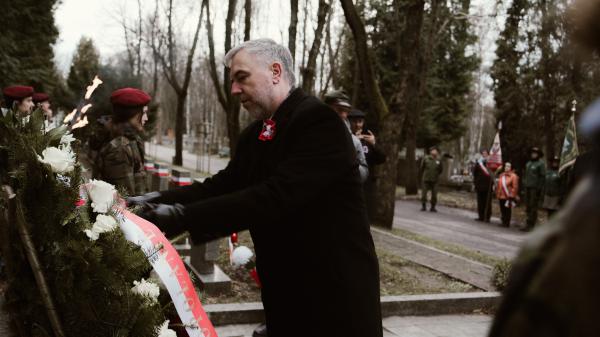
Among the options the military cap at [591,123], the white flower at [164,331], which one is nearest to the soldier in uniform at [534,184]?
the white flower at [164,331]

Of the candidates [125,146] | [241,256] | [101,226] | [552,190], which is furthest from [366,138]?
[552,190]

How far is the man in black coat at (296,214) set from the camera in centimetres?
205

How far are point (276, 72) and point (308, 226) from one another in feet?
2.12

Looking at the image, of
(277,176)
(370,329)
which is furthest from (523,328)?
(370,329)

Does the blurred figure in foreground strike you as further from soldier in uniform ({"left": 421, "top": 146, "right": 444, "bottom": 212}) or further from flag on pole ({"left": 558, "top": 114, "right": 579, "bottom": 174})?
soldier in uniform ({"left": 421, "top": 146, "right": 444, "bottom": 212})

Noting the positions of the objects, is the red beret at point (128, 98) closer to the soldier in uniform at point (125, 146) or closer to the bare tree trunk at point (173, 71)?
the soldier in uniform at point (125, 146)

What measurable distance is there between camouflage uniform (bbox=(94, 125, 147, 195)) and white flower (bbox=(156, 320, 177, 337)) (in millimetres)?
2681

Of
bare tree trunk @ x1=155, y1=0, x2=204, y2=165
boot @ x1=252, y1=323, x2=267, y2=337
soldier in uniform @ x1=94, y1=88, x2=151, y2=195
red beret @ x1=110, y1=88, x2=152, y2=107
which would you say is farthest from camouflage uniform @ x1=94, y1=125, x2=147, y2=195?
bare tree trunk @ x1=155, y1=0, x2=204, y2=165

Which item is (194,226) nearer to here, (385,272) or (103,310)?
(103,310)

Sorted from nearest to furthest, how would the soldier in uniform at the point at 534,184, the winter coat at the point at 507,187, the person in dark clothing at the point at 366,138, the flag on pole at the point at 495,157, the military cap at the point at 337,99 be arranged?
the military cap at the point at 337,99 < the person in dark clothing at the point at 366,138 < the soldier in uniform at the point at 534,184 < the winter coat at the point at 507,187 < the flag on pole at the point at 495,157

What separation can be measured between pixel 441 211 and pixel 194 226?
18848 mm

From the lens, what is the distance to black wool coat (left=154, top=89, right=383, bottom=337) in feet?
6.70

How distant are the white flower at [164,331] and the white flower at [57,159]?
0.71m

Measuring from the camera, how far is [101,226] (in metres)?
2.26
